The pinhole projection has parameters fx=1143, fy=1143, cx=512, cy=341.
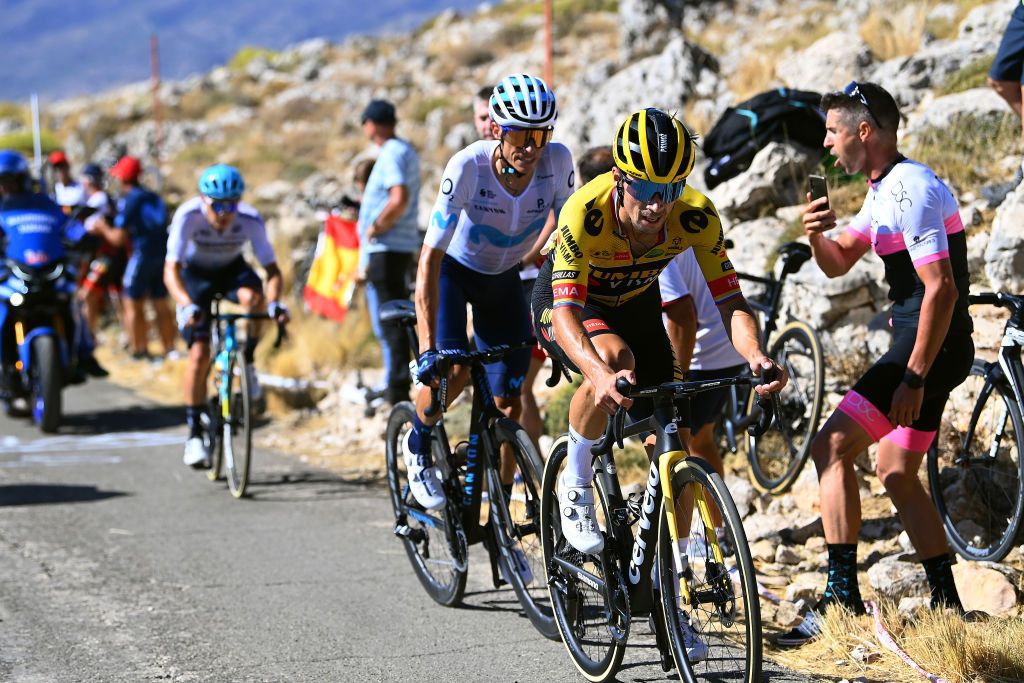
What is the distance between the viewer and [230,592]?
6.00m

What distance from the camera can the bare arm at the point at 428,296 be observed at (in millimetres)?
5363

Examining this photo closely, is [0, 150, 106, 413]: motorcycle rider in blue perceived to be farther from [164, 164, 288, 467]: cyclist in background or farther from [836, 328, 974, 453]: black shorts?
[836, 328, 974, 453]: black shorts

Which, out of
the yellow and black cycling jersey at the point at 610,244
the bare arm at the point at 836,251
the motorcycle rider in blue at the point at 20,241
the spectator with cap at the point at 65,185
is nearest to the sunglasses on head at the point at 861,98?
the bare arm at the point at 836,251

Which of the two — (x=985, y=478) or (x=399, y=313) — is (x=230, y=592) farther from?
(x=985, y=478)

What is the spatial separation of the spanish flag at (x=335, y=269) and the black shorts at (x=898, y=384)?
276 inches

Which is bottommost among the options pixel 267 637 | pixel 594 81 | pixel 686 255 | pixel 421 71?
pixel 267 637

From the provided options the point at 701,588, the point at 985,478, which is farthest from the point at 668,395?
the point at 985,478

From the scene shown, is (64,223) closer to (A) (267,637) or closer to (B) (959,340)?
(A) (267,637)

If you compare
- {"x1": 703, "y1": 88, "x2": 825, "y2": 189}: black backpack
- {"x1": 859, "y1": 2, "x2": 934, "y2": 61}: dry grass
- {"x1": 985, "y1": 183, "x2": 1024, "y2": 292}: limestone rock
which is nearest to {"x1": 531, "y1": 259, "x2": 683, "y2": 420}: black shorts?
{"x1": 985, "y1": 183, "x2": 1024, "y2": 292}: limestone rock

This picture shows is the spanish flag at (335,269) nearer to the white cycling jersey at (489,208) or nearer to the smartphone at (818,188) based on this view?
the white cycling jersey at (489,208)

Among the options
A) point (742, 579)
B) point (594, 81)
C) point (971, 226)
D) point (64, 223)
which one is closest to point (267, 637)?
point (742, 579)

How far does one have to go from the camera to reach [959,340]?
4855mm

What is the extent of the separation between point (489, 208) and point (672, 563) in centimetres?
229

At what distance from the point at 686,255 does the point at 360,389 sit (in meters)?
5.51
